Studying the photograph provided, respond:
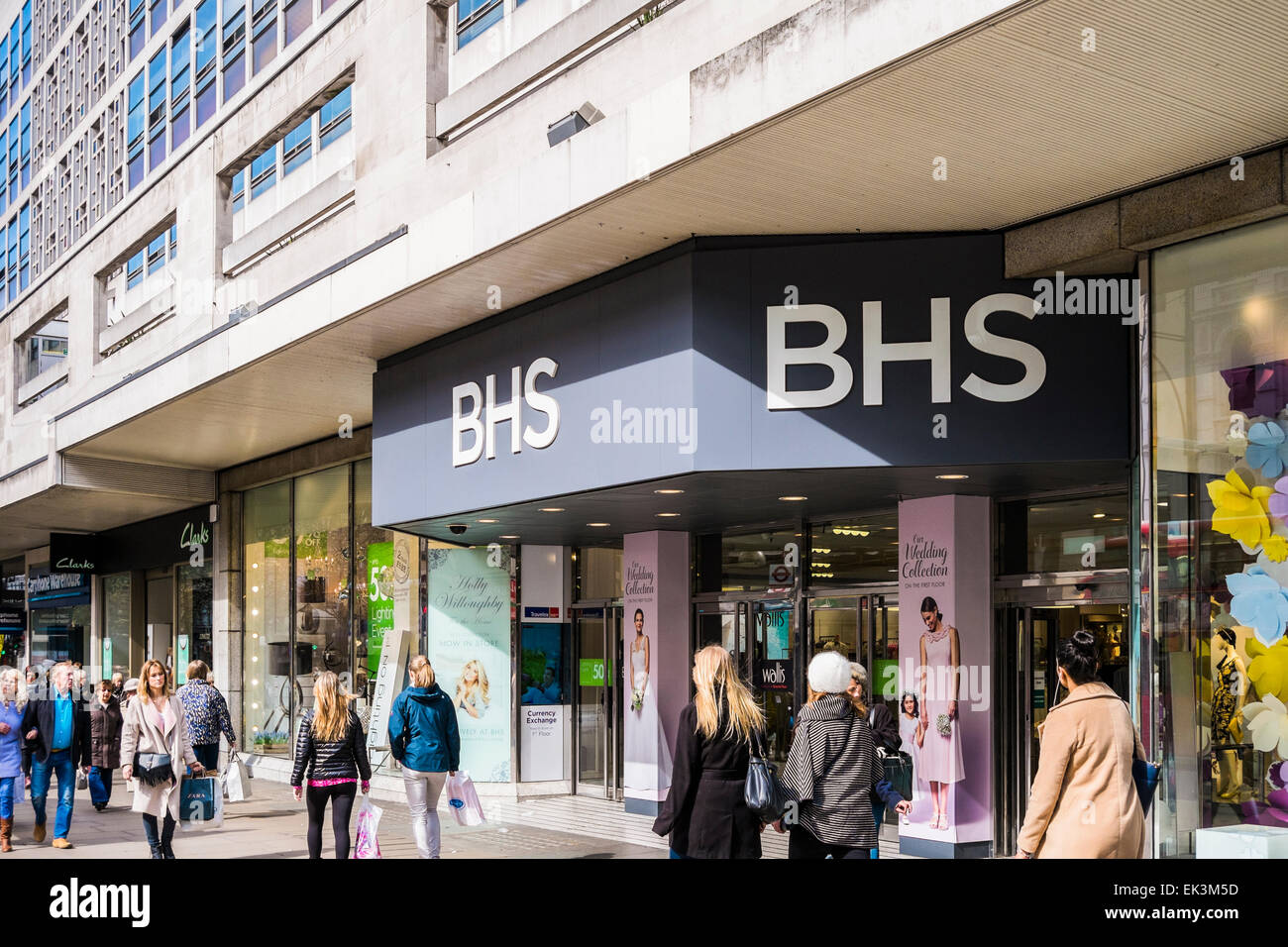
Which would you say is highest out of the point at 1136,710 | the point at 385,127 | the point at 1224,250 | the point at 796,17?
the point at 385,127

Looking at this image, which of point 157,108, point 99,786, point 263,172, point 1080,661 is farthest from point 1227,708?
point 157,108

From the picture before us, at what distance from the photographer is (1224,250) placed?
27.5ft

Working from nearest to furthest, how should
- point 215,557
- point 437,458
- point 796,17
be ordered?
point 796,17 < point 437,458 < point 215,557

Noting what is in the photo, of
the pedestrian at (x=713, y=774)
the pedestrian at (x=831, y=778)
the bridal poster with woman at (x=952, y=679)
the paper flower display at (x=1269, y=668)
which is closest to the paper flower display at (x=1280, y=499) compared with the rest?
the paper flower display at (x=1269, y=668)

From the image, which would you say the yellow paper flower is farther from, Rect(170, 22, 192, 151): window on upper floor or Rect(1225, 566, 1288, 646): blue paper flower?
Rect(170, 22, 192, 151): window on upper floor

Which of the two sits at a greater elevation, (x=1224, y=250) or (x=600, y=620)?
(x=1224, y=250)

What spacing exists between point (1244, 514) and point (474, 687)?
10775 millimetres

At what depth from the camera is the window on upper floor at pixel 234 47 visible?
18016mm

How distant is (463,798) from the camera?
10.6 m

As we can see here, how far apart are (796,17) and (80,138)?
2094 cm

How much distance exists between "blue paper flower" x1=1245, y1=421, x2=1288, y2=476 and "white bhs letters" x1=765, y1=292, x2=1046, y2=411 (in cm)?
166

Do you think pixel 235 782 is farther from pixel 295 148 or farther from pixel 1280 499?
pixel 1280 499

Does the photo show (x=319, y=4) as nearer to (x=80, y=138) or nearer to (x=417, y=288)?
(x=417, y=288)
